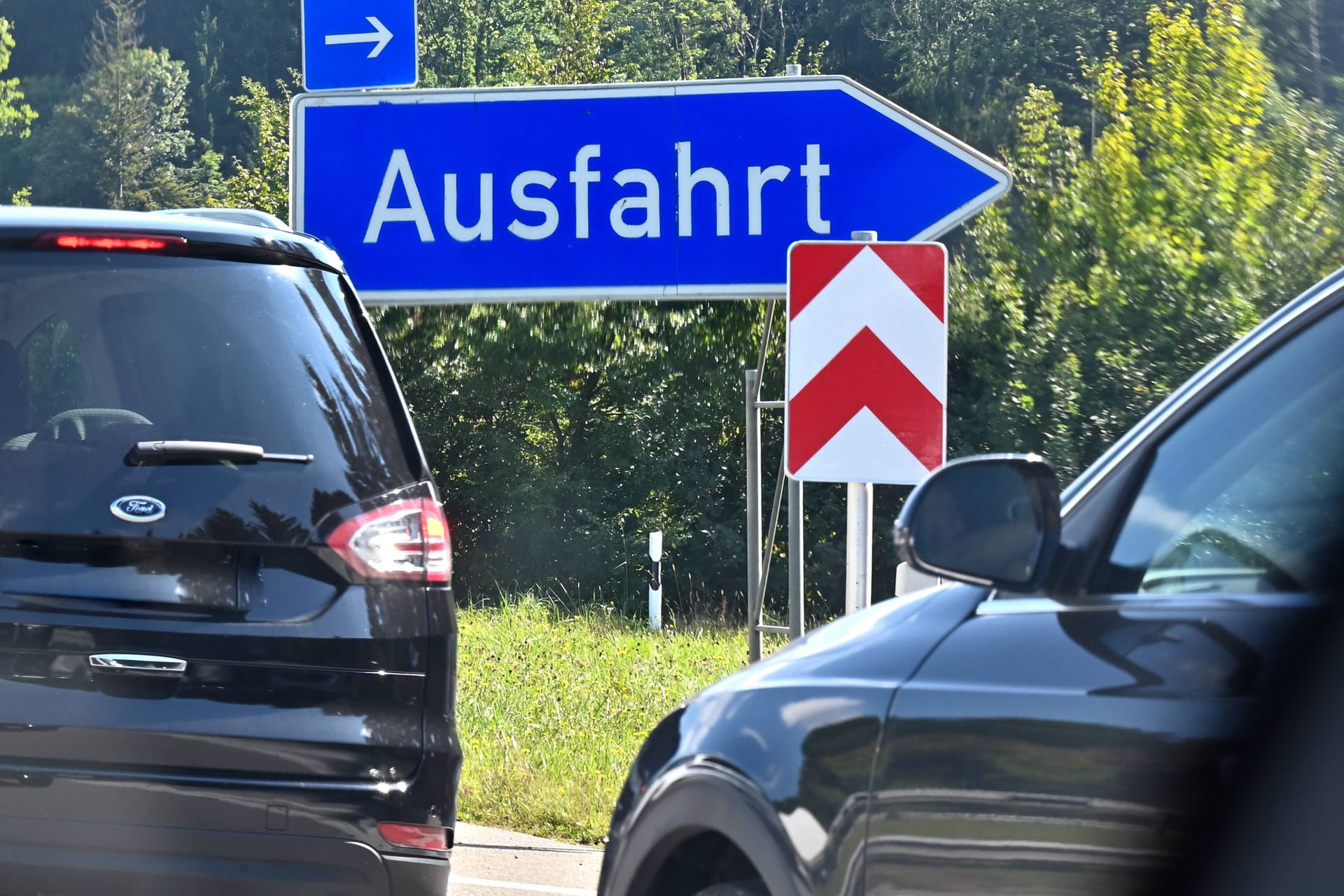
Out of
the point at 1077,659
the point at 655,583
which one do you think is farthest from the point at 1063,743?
the point at 655,583

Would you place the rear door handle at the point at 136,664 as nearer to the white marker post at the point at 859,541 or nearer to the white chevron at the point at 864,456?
the white chevron at the point at 864,456

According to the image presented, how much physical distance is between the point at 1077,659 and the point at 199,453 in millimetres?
2054

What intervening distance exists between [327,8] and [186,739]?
4226 millimetres

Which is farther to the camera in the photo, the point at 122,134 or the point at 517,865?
the point at 122,134

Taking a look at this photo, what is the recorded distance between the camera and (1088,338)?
27156 millimetres

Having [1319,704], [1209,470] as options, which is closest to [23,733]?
[1209,470]

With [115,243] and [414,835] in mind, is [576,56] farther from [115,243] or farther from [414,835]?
[414,835]

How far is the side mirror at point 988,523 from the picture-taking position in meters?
2.17

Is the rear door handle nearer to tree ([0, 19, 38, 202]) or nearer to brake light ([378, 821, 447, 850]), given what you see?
brake light ([378, 821, 447, 850])

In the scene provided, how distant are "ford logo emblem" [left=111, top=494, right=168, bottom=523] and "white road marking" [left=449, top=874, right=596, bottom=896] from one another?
220cm

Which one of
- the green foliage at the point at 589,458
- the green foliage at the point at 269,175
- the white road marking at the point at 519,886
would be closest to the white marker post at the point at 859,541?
the white road marking at the point at 519,886

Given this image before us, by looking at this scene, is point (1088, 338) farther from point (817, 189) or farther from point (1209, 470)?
point (1209, 470)

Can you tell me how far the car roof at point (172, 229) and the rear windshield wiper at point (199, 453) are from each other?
1.61 feet

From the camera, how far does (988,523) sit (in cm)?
222
